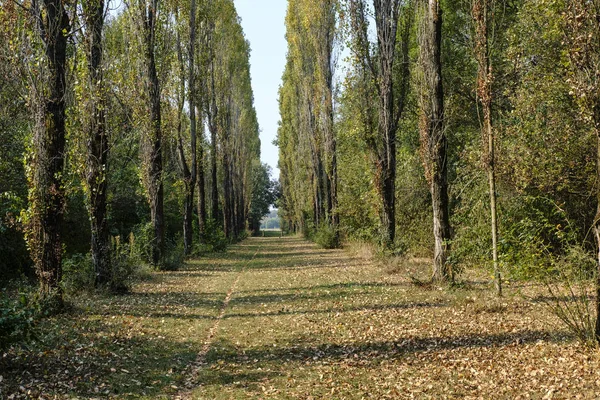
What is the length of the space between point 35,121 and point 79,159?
6.71 ft

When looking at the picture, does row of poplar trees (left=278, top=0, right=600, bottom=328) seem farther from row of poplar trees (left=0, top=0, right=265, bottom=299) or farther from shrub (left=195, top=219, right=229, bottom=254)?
row of poplar trees (left=0, top=0, right=265, bottom=299)

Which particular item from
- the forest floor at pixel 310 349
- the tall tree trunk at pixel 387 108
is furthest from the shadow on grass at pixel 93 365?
the tall tree trunk at pixel 387 108

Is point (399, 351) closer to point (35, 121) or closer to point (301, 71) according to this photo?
point (35, 121)

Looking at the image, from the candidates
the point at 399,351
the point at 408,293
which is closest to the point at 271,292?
the point at 408,293

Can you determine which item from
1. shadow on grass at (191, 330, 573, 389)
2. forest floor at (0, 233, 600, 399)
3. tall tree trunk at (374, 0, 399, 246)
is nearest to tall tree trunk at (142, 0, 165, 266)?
forest floor at (0, 233, 600, 399)

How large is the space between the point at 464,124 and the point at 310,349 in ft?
49.4

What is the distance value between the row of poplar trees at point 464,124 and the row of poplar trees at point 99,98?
7550mm

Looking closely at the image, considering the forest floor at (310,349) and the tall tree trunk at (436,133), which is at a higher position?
the tall tree trunk at (436,133)

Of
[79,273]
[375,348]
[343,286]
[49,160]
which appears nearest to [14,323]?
[49,160]

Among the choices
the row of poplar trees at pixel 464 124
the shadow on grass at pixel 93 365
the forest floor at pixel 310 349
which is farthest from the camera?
the row of poplar trees at pixel 464 124

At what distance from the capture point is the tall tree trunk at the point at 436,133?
1210cm

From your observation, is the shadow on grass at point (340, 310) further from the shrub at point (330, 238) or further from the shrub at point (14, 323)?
the shrub at point (330, 238)

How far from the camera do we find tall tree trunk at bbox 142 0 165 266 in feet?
60.5

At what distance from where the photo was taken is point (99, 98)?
1181 cm
